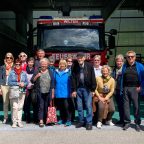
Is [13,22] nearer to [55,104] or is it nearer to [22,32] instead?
[22,32]

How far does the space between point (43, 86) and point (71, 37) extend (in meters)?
4.23

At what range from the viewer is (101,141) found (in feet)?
27.1

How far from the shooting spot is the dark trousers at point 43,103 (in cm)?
970

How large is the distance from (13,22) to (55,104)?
2010cm

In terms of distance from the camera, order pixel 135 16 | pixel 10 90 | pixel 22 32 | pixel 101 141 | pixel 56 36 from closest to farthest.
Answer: pixel 101 141, pixel 10 90, pixel 56 36, pixel 22 32, pixel 135 16

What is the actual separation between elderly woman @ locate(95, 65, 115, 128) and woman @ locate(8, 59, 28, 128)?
1.75 m

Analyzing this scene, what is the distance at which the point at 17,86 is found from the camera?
9.62 metres

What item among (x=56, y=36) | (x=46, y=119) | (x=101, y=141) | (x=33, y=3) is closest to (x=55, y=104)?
(x=46, y=119)

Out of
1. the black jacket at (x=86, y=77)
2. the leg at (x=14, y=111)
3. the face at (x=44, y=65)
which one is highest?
the face at (x=44, y=65)

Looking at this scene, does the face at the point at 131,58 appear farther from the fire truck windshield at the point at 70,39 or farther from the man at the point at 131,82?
the fire truck windshield at the point at 70,39

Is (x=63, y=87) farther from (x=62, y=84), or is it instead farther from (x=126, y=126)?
(x=126, y=126)

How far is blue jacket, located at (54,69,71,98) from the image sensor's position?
9781 millimetres

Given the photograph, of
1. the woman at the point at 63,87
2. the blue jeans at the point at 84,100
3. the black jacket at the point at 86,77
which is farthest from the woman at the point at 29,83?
the blue jeans at the point at 84,100

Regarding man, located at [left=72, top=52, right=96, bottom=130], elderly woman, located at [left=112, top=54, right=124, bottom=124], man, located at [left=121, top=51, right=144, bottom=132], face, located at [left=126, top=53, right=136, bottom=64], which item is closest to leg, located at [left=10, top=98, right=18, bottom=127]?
man, located at [left=72, top=52, right=96, bottom=130]
